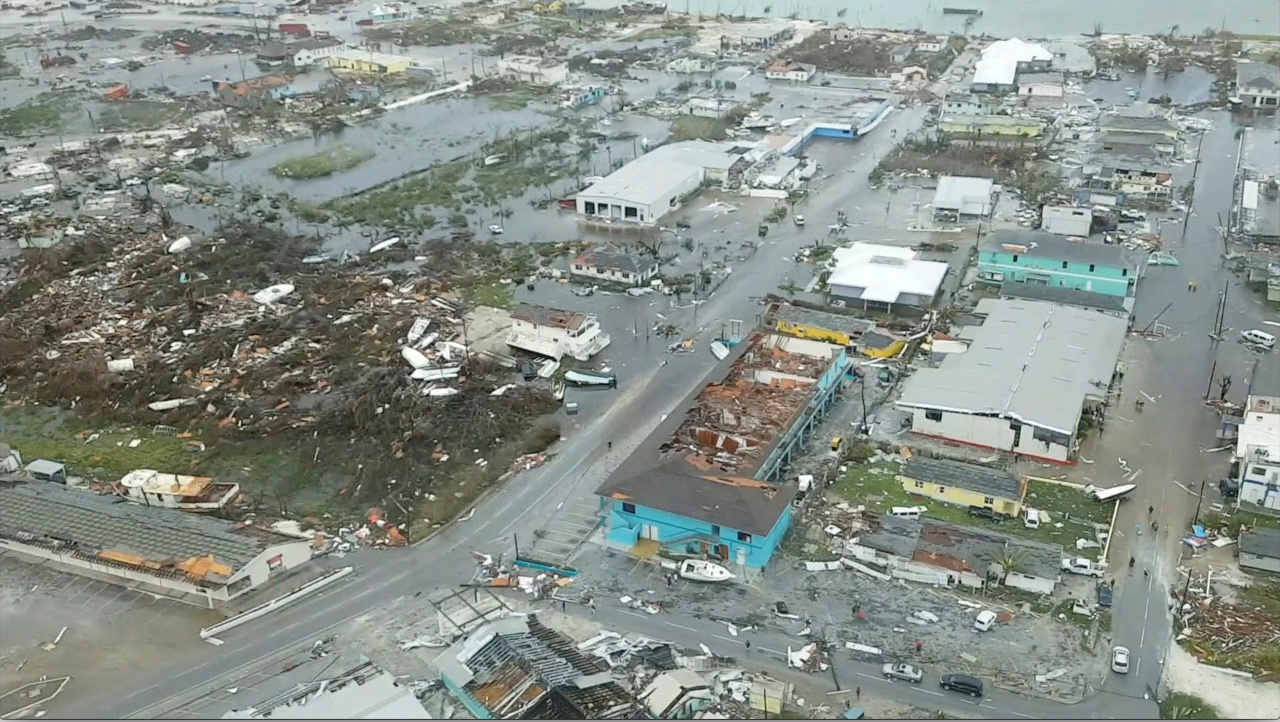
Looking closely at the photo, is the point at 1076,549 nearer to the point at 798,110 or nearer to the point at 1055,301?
the point at 1055,301

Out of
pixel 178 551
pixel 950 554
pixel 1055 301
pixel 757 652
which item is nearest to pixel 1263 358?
pixel 1055 301

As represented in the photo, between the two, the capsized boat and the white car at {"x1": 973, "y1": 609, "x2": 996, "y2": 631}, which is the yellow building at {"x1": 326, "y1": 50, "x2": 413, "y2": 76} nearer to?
the capsized boat

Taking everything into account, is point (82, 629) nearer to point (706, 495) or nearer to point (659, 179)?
point (706, 495)

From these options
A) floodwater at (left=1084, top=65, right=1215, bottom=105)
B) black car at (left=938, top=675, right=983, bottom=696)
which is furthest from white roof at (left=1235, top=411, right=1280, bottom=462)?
floodwater at (left=1084, top=65, right=1215, bottom=105)

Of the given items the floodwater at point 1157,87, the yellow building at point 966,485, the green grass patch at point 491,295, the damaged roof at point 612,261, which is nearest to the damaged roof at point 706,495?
the yellow building at point 966,485

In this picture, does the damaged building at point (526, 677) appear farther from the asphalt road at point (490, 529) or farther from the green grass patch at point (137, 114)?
the green grass patch at point (137, 114)
